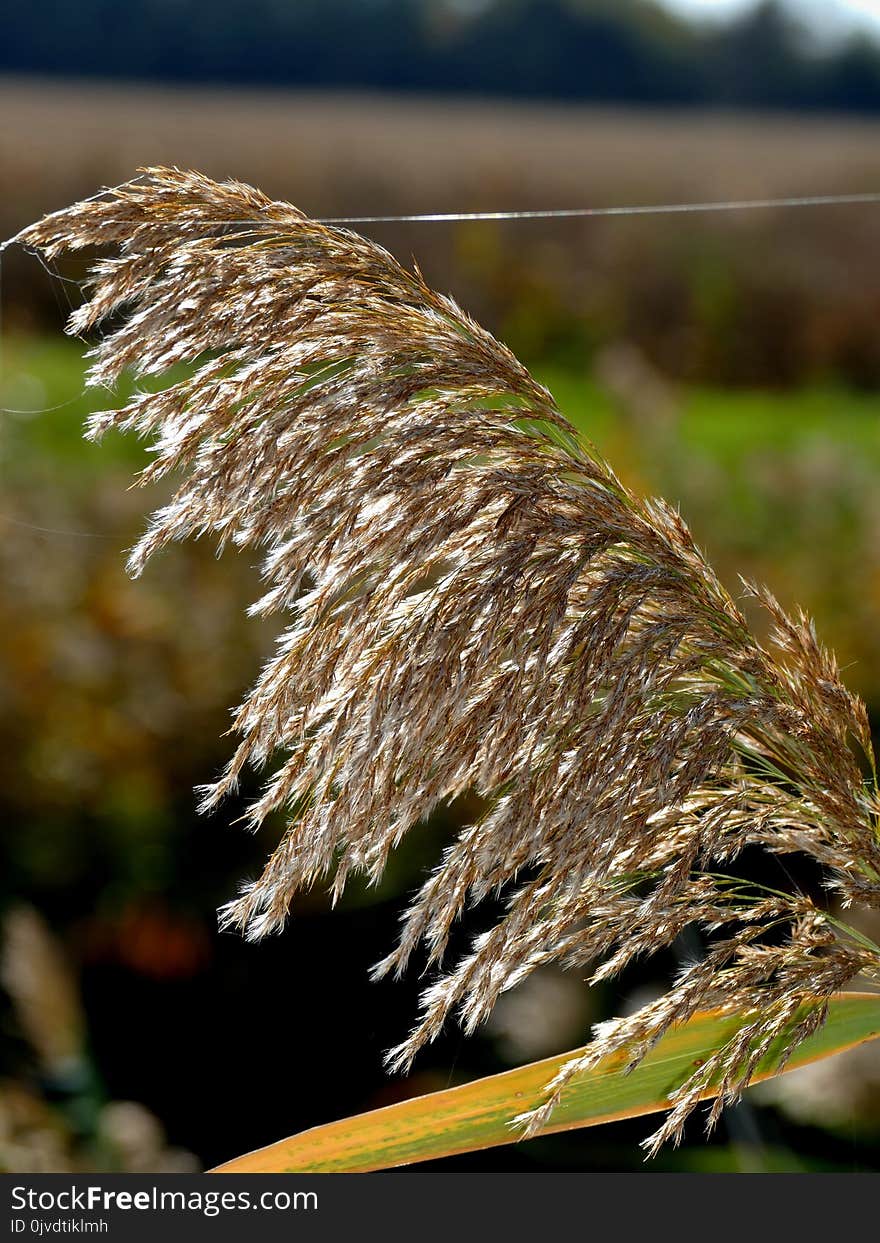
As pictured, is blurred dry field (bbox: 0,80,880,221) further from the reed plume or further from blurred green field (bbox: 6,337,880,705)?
the reed plume

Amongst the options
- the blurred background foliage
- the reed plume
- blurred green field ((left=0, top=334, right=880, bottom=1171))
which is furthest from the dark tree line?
the reed plume

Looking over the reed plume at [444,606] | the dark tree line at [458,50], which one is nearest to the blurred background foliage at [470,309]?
the dark tree line at [458,50]

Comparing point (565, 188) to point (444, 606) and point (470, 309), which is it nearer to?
point (470, 309)

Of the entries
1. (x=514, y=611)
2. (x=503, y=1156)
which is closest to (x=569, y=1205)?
(x=503, y=1156)

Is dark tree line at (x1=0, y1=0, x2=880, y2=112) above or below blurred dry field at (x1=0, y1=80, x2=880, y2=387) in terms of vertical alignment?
above

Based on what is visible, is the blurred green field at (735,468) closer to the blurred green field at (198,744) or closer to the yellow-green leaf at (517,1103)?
the blurred green field at (198,744)

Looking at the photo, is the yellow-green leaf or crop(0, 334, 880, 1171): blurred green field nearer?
the yellow-green leaf

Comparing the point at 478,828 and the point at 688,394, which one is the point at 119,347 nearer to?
the point at 478,828
